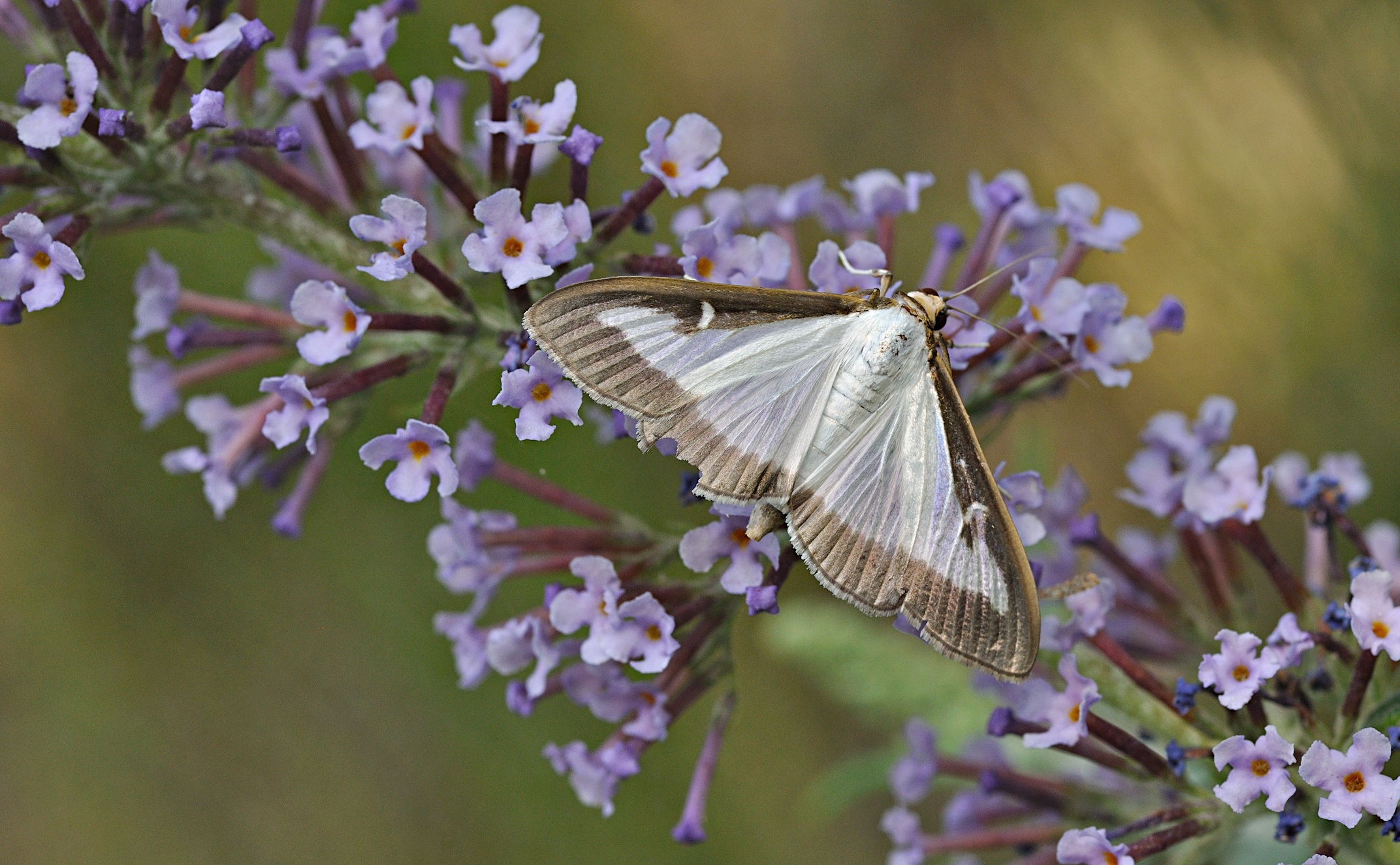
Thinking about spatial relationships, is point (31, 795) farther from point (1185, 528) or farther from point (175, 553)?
point (1185, 528)

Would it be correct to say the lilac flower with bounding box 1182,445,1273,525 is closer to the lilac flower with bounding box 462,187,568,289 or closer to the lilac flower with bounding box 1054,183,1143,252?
the lilac flower with bounding box 1054,183,1143,252

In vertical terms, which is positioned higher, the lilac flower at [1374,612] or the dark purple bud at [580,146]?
the dark purple bud at [580,146]

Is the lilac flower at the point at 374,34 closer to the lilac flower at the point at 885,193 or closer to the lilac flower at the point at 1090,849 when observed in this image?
the lilac flower at the point at 885,193

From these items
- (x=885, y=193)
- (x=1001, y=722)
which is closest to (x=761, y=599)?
(x=1001, y=722)

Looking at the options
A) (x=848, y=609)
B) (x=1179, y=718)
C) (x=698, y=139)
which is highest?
(x=698, y=139)

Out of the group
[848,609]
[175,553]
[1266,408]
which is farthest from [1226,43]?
[175,553]

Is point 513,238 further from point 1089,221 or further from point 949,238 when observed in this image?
point 1089,221

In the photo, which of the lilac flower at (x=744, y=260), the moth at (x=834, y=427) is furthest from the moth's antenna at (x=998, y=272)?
the lilac flower at (x=744, y=260)
